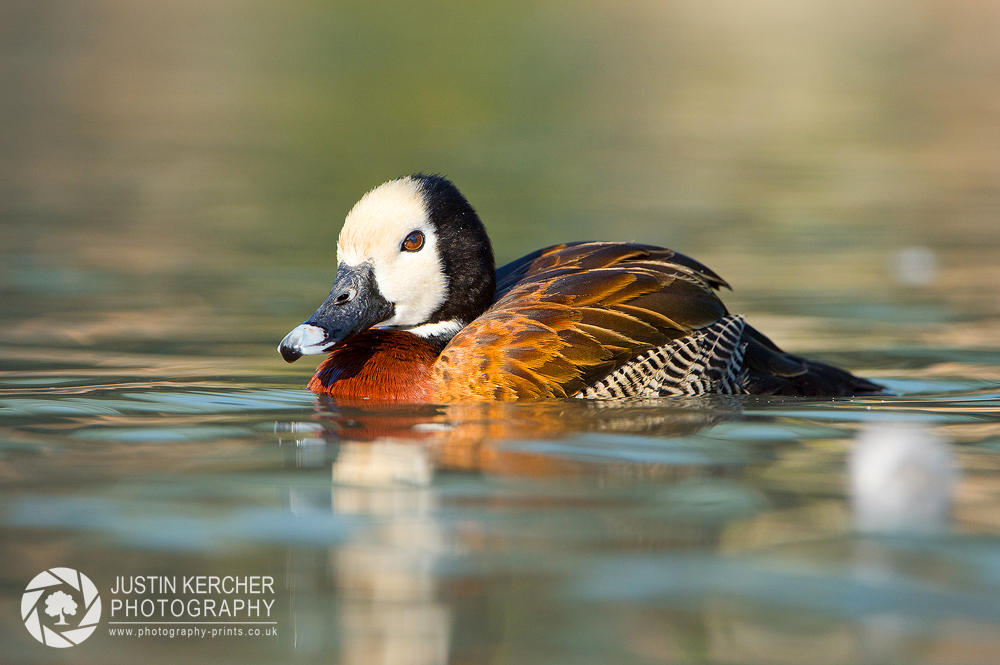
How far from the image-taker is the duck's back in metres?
7.11

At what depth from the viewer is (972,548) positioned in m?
4.74

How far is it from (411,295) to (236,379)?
1305 millimetres

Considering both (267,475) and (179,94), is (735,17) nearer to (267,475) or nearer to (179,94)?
(179,94)

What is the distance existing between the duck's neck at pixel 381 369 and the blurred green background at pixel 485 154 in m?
2.16

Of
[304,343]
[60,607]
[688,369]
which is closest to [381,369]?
[304,343]

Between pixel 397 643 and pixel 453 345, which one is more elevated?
pixel 453 345

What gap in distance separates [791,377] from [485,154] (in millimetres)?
14396

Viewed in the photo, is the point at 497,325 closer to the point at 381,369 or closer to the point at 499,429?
the point at 381,369

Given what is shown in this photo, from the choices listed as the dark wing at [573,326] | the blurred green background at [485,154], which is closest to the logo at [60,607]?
the dark wing at [573,326]

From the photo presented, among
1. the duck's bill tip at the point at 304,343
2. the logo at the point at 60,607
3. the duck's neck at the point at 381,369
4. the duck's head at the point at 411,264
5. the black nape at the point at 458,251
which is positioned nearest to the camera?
the logo at the point at 60,607

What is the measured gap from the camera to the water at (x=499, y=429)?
165 inches

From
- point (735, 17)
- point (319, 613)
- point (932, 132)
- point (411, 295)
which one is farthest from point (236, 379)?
point (735, 17)

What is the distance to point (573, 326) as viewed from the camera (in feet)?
23.5

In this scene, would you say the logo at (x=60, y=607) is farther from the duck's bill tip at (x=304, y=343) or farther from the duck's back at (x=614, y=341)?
the duck's back at (x=614, y=341)
